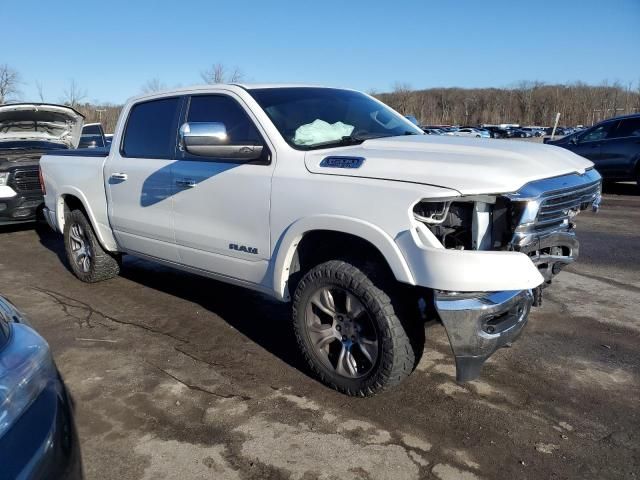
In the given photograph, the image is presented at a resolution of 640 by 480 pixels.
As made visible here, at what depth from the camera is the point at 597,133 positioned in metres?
12.8

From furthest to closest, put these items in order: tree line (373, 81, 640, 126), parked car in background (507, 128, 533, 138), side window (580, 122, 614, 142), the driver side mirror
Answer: tree line (373, 81, 640, 126)
parked car in background (507, 128, 533, 138)
side window (580, 122, 614, 142)
the driver side mirror

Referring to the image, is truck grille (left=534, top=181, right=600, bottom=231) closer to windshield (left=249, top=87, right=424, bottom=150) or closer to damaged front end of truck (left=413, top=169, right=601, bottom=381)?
damaged front end of truck (left=413, top=169, right=601, bottom=381)

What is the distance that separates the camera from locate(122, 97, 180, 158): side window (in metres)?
4.55

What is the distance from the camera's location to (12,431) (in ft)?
5.38

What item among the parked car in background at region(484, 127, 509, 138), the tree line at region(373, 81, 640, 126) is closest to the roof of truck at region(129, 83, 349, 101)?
the parked car in background at region(484, 127, 509, 138)

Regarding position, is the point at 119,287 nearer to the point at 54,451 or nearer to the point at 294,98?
the point at 294,98

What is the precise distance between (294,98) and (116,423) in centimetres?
255

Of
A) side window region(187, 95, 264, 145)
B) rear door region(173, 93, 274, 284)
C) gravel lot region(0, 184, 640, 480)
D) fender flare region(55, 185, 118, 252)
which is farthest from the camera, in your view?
fender flare region(55, 185, 118, 252)

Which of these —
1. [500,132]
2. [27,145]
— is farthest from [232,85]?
[500,132]

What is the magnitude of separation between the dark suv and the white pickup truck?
977 cm

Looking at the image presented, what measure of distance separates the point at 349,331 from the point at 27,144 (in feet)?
28.4

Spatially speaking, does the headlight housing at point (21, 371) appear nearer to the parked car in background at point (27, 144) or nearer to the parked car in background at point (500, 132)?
the parked car in background at point (27, 144)

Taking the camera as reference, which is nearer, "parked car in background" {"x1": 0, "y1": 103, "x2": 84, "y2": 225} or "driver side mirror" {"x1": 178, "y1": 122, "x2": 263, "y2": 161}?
"driver side mirror" {"x1": 178, "y1": 122, "x2": 263, "y2": 161}

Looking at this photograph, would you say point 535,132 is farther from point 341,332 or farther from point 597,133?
point 341,332
